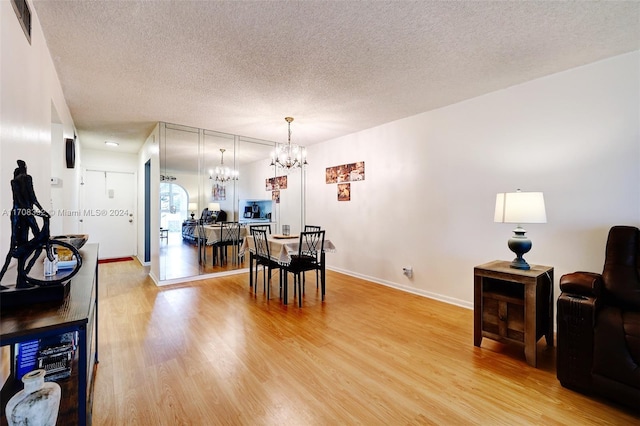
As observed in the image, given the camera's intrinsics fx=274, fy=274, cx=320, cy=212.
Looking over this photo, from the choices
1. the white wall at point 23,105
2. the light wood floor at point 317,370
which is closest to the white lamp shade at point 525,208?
the light wood floor at point 317,370

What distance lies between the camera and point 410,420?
5.54 ft

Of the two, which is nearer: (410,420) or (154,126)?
(410,420)

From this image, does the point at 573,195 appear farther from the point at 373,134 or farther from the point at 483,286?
the point at 373,134

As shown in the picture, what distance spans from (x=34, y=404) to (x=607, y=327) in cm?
306

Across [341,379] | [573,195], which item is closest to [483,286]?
[573,195]

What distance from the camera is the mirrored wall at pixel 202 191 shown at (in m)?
4.65

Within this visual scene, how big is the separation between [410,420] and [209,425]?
1.22 metres

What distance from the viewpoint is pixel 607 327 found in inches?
71.9

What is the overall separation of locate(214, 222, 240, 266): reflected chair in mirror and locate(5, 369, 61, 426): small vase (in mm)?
4188

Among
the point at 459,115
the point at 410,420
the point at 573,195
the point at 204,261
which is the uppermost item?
the point at 459,115

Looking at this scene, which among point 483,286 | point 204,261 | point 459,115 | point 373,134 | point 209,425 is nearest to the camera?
point 209,425

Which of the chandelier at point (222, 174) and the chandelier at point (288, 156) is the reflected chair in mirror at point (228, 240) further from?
the chandelier at point (288, 156)

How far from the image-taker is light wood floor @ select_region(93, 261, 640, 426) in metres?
1.74

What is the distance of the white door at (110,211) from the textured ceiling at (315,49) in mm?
3183
